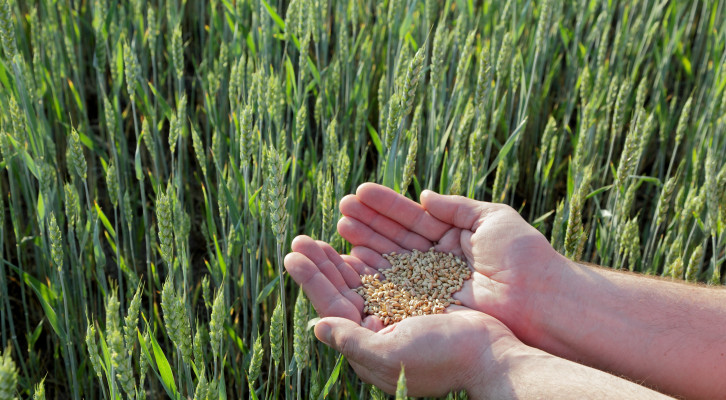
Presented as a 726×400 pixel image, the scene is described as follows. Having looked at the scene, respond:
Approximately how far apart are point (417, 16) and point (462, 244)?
1003mm

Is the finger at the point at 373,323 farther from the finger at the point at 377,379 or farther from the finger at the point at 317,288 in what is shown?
the finger at the point at 377,379

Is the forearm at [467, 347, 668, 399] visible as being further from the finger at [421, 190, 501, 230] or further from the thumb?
the finger at [421, 190, 501, 230]

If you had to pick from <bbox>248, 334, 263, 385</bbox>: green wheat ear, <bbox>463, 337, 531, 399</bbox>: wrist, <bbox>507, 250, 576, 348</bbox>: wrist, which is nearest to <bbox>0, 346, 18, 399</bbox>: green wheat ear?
<bbox>248, 334, 263, 385</bbox>: green wheat ear

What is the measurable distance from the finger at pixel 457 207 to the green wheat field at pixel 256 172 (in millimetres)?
45

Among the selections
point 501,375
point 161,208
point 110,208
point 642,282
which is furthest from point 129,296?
point 642,282

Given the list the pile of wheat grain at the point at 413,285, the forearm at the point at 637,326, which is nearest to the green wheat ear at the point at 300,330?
the pile of wheat grain at the point at 413,285

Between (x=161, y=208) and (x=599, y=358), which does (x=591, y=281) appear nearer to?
(x=599, y=358)

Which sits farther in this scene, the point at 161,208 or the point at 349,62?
the point at 349,62

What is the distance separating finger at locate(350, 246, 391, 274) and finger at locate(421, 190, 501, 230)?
0.61ft

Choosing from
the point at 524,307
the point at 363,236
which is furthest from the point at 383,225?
the point at 524,307

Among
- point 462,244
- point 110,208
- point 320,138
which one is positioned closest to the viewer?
point 462,244

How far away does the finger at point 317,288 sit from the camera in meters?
1.38

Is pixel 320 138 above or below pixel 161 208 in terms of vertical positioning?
below

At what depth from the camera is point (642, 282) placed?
155cm
